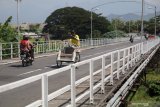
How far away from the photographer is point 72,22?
124 meters

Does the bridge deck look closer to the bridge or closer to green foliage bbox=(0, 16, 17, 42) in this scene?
the bridge

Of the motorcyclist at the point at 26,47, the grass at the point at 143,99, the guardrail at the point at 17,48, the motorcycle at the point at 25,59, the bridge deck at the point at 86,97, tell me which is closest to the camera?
the bridge deck at the point at 86,97

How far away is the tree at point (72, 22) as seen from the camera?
117 meters

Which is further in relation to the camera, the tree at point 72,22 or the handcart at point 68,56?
→ the tree at point 72,22

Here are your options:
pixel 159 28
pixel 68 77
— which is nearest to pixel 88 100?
pixel 68 77

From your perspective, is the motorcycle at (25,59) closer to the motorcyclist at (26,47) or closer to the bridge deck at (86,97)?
the motorcyclist at (26,47)

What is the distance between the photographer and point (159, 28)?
146 meters

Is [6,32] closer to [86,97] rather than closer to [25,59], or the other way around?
[25,59]

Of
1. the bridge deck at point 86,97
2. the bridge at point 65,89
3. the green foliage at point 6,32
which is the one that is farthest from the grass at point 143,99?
the green foliage at point 6,32

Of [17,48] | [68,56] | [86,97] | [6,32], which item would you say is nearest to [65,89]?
[86,97]

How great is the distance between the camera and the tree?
11712cm

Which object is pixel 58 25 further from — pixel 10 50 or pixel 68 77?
pixel 68 77

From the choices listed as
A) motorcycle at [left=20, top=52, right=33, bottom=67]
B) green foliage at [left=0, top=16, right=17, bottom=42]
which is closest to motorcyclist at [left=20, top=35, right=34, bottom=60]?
motorcycle at [left=20, top=52, right=33, bottom=67]

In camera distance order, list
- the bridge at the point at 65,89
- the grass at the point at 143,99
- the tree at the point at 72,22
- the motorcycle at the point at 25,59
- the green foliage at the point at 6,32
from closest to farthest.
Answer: the bridge at the point at 65,89 → the grass at the point at 143,99 → the motorcycle at the point at 25,59 → the green foliage at the point at 6,32 → the tree at the point at 72,22
